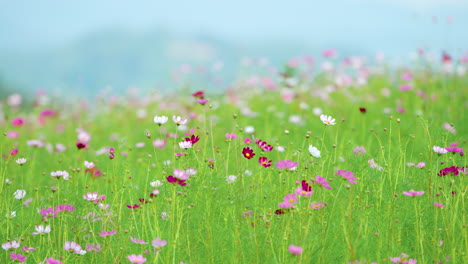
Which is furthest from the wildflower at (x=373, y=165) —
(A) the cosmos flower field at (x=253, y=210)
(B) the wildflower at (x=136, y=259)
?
(B) the wildflower at (x=136, y=259)

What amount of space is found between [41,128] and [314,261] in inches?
176

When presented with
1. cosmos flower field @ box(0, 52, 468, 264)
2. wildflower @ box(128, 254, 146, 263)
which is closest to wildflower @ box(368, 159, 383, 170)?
cosmos flower field @ box(0, 52, 468, 264)

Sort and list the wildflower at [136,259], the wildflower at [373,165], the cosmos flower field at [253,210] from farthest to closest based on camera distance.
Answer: the wildflower at [373,165]
the cosmos flower field at [253,210]
the wildflower at [136,259]

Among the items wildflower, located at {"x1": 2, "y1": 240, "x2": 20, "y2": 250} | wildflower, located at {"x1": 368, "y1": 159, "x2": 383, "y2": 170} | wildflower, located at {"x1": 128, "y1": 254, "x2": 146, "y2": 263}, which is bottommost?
wildflower, located at {"x1": 2, "y1": 240, "x2": 20, "y2": 250}

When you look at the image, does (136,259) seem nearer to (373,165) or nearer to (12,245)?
(12,245)

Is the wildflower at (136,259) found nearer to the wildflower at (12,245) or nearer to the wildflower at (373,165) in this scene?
the wildflower at (12,245)

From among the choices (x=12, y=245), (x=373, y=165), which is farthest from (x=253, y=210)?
(x=12, y=245)

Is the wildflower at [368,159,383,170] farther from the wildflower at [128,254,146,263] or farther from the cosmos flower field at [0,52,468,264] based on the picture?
the wildflower at [128,254,146,263]

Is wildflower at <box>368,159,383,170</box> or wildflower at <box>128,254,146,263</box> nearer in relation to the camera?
wildflower at <box>128,254,146,263</box>

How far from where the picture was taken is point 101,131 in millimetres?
5141

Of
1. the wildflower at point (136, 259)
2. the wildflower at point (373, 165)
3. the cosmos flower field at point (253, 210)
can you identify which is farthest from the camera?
the wildflower at point (373, 165)

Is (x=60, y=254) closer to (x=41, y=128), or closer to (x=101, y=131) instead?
(x=101, y=131)

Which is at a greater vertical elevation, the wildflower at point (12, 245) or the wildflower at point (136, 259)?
the wildflower at point (136, 259)

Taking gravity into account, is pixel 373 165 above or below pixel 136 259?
above
